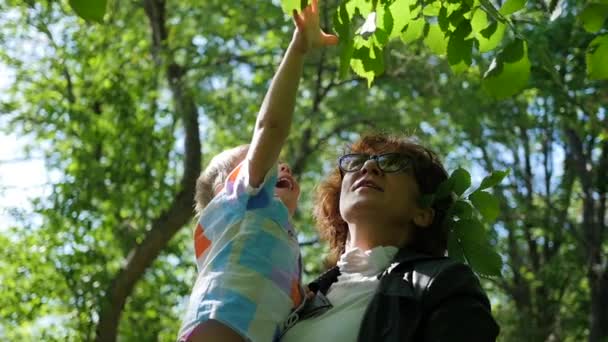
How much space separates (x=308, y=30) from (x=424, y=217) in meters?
0.71

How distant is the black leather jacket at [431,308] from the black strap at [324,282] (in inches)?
14.2

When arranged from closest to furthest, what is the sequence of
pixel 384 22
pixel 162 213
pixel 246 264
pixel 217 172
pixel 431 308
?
pixel 431 308
pixel 246 264
pixel 384 22
pixel 217 172
pixel 162 213

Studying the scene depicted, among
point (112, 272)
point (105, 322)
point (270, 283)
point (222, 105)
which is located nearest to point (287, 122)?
point (270, 283)

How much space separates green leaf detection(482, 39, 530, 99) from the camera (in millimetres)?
2451

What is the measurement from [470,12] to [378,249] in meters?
0.75

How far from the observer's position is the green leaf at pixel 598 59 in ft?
7.66

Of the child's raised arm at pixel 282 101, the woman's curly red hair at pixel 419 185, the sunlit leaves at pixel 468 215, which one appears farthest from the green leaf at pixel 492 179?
the child's raised arm at pixel 282 101

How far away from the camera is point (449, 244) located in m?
2.72

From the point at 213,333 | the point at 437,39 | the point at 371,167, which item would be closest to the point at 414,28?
the point at 437,39

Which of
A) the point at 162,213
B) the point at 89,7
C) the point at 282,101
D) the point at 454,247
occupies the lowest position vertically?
the point at 162,213

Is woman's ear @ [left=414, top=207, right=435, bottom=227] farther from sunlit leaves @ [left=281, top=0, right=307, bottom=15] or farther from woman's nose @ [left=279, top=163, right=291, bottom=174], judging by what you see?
sunlit leaves @ [left=281, top=0, right=307, bottom=15]

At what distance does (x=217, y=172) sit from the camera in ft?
9.20

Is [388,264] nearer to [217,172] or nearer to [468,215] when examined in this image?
[468,215]

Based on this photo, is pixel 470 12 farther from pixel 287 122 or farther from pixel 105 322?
pixel 105 322
